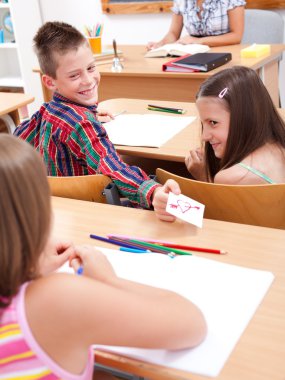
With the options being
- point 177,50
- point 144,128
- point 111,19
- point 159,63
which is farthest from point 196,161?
point 111,19

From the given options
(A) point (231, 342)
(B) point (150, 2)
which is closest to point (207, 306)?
(A) point (231, 342)

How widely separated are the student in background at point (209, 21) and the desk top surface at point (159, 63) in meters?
0.11

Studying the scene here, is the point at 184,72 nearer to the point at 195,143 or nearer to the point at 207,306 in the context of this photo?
the point at 195,143

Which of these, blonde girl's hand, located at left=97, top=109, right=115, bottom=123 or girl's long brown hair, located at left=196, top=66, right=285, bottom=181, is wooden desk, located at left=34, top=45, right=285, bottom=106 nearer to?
blonde girl's hand, located at left=97, top=109, right=115, bottom=123

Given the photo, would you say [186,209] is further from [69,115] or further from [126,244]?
[69,115]

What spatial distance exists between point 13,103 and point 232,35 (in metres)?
1.62

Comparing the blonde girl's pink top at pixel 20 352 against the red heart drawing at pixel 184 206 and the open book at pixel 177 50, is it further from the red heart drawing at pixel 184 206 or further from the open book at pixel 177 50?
the open book at pixel 177 50

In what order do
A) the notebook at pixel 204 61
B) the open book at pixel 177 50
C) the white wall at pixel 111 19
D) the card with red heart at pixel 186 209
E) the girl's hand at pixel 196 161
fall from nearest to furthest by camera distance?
the card with red heart at pixel 186 209, the girl's hand at pixel 196 161, the notebook at pixel 204 61, the open book at pixel 177 50, the white wall at pixel 111 19

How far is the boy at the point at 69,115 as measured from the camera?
168 cm

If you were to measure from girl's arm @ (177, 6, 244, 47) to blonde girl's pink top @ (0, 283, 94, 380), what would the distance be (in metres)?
3.08

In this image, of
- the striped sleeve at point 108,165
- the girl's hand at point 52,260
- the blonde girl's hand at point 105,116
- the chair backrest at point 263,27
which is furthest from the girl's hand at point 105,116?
the chair backrest at point 263,27

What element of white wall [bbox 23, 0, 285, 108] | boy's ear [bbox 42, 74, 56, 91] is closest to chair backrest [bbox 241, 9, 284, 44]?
white wall [bbox 23, 0, 285, 108]

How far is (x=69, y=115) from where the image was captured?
1735 mm

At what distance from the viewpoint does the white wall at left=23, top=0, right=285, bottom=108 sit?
4914 mm
